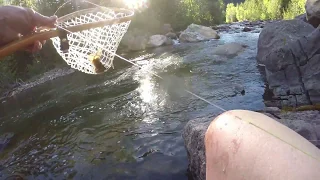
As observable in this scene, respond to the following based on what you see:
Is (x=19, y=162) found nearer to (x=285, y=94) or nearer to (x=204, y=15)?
(x=285, y=94)

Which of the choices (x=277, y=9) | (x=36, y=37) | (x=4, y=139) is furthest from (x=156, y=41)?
(x=277, y=9)

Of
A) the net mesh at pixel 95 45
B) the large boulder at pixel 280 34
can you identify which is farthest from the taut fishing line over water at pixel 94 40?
the large boulder at pixel 280 34

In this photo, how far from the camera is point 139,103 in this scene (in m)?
9.44

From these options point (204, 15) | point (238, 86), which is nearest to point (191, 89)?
point (238, 86)

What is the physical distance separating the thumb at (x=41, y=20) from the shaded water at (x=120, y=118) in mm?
3486

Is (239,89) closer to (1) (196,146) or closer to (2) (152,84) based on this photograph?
(2) (152,84)

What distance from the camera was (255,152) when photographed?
5.47 feet

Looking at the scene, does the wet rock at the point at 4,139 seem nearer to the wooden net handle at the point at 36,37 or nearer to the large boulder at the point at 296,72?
the wooden net handle at the point at 36,37

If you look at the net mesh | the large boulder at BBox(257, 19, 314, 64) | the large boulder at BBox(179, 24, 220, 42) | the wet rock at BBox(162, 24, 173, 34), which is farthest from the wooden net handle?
the wet rock at BBox(162, 24, 173, 34)

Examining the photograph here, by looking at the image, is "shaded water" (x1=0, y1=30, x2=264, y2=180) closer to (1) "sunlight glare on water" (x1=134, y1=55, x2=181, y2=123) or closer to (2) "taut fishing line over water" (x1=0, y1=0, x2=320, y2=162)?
(1) "sunlight glare on water" (x1=134, y1=55, x2=181, y2=123)

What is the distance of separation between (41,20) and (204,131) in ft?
9.72

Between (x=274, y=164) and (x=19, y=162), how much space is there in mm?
6596

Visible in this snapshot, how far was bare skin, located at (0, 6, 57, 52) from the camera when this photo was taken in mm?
2482

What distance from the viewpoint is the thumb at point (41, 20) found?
2.78 meters
